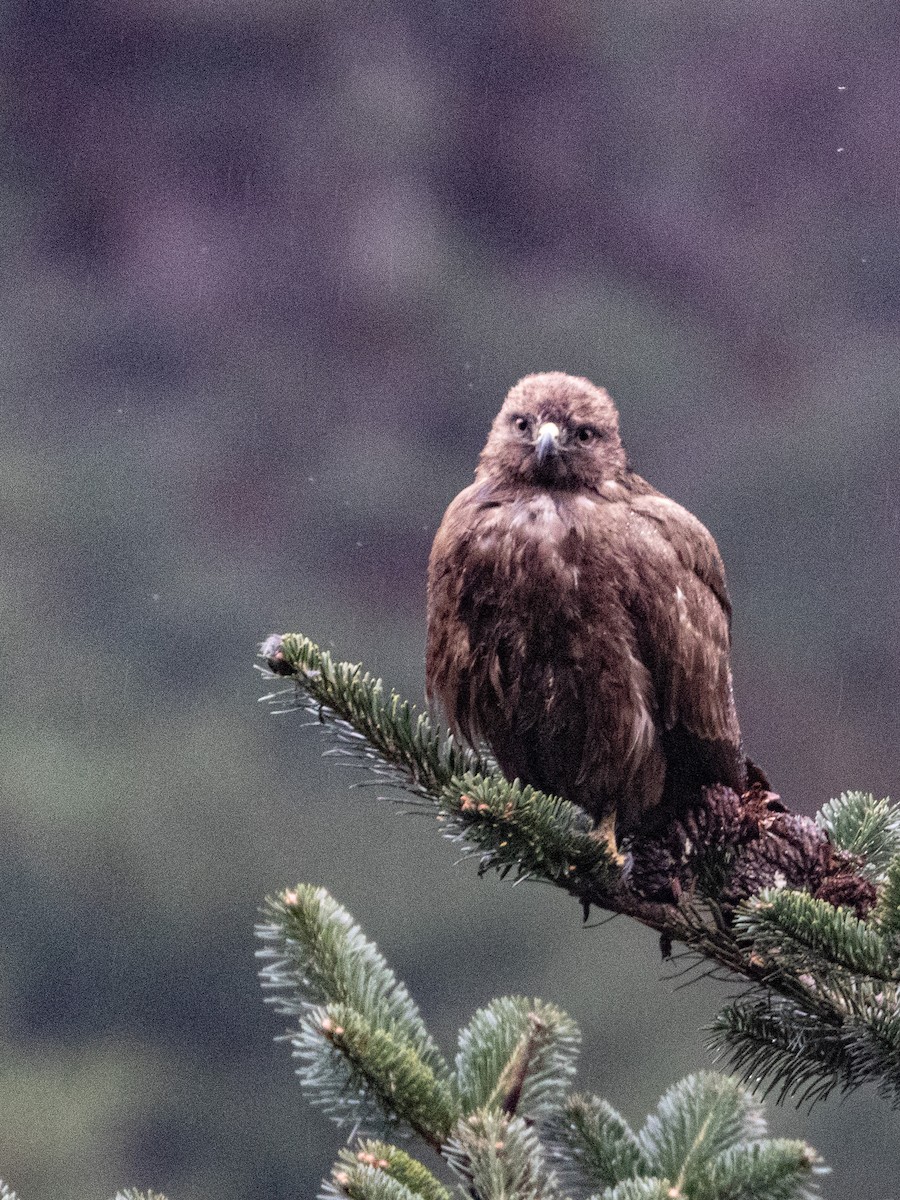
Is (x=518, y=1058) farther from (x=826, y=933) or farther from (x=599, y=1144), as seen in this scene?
(x=826, y=933)

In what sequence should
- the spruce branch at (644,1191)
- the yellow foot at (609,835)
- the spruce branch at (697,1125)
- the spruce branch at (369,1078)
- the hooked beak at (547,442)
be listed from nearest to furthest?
the spruce branch at (644,1191)
the spruce branch at (369,1078)
the spruce branch at (697,1125)
the yellow foot at (609,835)
the hooked beak at (547,442)

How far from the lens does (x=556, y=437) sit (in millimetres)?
1513

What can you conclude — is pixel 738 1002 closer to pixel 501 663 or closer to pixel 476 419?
pixel 501 663

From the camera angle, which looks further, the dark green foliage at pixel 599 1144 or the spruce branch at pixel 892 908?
the dark green foliage at pixel 599 1144

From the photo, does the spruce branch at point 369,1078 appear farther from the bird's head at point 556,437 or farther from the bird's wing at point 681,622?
the bird's head at point 556,437

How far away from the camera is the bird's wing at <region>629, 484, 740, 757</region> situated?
1439 mm

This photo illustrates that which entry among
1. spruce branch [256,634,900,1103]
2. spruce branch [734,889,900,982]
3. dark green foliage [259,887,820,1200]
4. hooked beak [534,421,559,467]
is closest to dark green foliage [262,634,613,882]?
spruce branch [256,634,900,1103]

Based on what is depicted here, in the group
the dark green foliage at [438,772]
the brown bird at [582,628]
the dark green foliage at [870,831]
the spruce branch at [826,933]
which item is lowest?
the spruce branch at [826,933]

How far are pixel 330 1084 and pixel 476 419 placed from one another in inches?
65.7

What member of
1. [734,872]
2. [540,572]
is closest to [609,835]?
[734,872]

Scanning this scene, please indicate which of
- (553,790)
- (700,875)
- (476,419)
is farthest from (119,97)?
(700,875)

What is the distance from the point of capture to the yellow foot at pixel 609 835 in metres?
1.25

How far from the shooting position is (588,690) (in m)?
1.41

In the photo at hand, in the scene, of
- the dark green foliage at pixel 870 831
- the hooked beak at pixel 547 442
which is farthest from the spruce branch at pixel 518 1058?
the hooked beak at pixel 547 442
